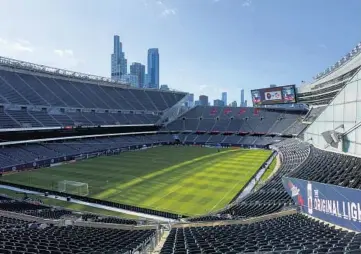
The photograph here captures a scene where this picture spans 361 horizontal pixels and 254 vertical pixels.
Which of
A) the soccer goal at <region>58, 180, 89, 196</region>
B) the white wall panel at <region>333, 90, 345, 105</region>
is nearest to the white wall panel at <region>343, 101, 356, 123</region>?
the white wall panel at <region>333, 90, 345, 105</region>

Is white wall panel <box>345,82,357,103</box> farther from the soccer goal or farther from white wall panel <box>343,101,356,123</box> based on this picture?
the soccer goal

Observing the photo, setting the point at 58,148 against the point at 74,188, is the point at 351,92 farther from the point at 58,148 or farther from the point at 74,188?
the point at 58,148

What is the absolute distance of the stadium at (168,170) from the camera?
13898mm

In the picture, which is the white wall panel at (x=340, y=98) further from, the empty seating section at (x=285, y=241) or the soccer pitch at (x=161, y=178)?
the soccer pitch at (x=161, y=178)

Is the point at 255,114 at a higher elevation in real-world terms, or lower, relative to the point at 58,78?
lower

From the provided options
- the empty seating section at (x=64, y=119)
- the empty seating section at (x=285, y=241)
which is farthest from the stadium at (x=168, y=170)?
the empty seating section at (x=64, y=119)

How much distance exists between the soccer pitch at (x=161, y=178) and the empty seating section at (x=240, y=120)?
93.3 feet

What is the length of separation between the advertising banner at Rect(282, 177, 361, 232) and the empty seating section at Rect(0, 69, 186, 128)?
5629cm

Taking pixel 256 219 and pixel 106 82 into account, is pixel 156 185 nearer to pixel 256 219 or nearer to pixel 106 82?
pixel 256 219

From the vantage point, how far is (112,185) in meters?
40.6

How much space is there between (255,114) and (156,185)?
66.7 m

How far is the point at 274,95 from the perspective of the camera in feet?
278

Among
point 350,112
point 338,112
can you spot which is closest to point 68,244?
point 350,112

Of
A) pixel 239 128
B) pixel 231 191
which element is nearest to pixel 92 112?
pixel 239 128
